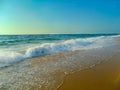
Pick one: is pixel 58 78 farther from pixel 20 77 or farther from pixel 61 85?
pixel 20 77

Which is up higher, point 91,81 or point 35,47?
point 35,47

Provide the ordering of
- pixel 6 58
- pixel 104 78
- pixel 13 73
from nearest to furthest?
pixel 104 78 < pixel 13 73 < pixel 6 58

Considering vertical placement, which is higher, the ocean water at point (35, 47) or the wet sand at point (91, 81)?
the ocean water at point (35, 47)

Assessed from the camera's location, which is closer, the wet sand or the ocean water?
the wet sand

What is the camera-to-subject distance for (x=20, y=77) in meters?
4.54

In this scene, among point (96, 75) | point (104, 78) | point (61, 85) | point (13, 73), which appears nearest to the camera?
point (61, 85)

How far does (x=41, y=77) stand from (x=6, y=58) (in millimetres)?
3440

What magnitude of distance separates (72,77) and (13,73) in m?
2.06

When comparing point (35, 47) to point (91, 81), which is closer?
point (91, 81)

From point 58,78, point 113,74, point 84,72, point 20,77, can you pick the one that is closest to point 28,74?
point 20,77

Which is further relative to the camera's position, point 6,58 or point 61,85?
point 6,58

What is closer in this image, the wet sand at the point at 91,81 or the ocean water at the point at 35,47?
the wet sand at the point at 91,81

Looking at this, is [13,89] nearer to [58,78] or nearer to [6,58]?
[58,78]

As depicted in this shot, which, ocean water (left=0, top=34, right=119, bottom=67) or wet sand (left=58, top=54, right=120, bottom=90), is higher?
ocean water (left=0, top=34, right=119, bottom=67)
